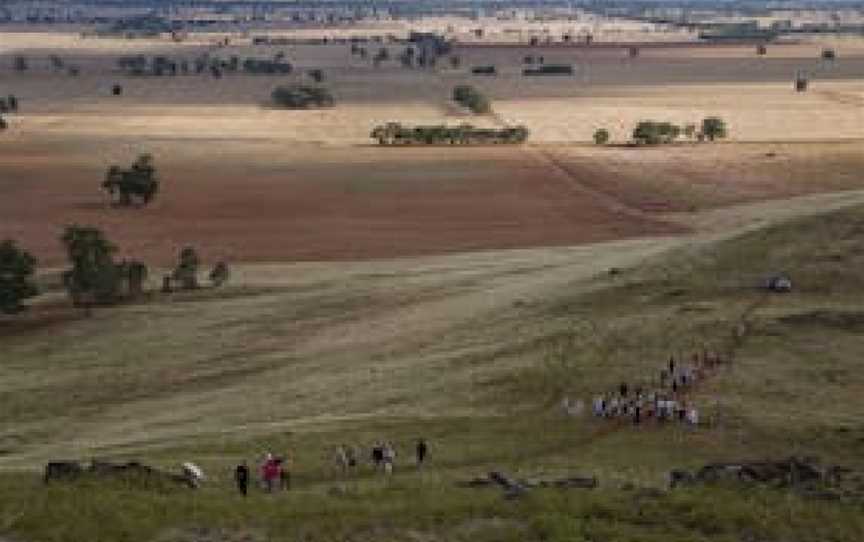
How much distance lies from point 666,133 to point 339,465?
134408 millimetres

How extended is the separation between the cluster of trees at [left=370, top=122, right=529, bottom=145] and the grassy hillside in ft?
224

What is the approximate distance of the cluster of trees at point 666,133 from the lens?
170m

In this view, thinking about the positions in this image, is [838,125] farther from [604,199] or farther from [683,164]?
[604,199]

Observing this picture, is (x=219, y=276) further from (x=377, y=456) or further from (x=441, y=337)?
(x=377, y=456)

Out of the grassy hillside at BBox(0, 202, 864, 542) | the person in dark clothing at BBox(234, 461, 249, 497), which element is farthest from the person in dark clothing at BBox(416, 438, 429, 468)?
the person in dark clothing at BBox(234, 461, 249, 497)

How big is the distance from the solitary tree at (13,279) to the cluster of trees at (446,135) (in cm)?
8242

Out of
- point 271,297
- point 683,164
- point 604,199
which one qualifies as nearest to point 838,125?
point 683,164

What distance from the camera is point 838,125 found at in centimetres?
18512

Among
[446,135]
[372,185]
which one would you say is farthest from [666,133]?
[372,185]

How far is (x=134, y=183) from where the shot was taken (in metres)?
132

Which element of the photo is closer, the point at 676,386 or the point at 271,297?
the point at 676,386

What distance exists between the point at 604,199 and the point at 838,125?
204 ft

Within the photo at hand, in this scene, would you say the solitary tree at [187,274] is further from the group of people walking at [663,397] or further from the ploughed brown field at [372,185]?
the group of people walking at [663,397]

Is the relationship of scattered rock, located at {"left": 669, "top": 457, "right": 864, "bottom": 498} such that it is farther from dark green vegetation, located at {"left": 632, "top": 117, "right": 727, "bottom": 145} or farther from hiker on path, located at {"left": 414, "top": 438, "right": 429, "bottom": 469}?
dark green vegetation, located at {"left": 632, "top": 117, "right": 727, "bottom": 145}
